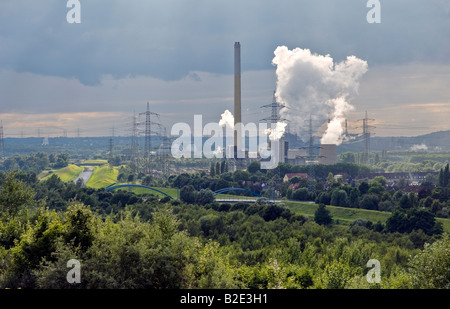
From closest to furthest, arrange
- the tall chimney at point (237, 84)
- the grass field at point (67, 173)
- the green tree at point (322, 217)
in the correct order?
the green tree at point (322, 217) < the tall chimney at point (237, 84) < the grass field at point (67, 173)

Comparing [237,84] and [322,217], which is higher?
[237,84]

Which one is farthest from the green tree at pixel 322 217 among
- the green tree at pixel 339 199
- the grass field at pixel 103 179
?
the grass field at pixel 103 179

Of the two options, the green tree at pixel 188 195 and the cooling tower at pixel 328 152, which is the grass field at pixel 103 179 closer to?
the green tree at pixel 188 195

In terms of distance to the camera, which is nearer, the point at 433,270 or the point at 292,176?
the point at 433,270

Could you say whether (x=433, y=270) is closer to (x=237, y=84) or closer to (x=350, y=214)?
(x=350, y=214)

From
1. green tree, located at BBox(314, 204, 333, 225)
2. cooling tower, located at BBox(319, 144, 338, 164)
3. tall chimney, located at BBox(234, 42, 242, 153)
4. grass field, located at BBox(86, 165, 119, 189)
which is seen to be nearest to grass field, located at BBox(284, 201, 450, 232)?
green tree, located at BBox(314, 204, 333, 225)

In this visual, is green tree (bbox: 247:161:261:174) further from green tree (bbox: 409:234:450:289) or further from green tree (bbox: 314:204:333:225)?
green tree (bbox: 409:234:450:289)

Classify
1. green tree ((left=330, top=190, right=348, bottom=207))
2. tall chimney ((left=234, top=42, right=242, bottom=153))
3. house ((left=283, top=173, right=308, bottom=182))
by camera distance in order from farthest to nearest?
tall chimney ((left=234, top=42, right=242, bottom=153)), house ((left=283, top=173, right=308, bottom=182)), green tree ((left=330, top=190, right=348, bottom=207))

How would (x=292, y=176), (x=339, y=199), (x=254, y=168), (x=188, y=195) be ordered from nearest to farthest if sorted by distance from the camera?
(x=339, y=199) < (x=188, y=195) < (x=292, y=176) < (x=254, y=168)

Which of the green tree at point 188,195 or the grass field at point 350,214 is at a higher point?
the green tree at point 188,195

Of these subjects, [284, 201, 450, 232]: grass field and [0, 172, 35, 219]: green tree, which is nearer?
[0, 172, 35, 219]: green tree

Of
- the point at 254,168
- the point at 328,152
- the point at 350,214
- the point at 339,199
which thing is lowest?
the point at 350,214

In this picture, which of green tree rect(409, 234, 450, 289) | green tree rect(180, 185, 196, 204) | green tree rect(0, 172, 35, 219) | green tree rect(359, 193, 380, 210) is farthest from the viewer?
green tree rect(180, 185, 196, 204)

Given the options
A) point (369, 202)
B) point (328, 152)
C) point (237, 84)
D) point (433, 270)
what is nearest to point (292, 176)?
point (237, 84)
